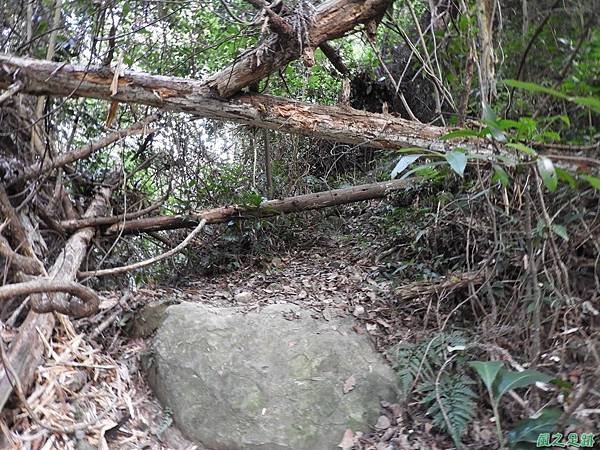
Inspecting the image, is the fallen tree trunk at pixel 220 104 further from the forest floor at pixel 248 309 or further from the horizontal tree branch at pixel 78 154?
the forest floor at pixel 248 309

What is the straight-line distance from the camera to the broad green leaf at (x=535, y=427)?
7.34 feet

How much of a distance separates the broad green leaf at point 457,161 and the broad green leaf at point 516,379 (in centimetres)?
109

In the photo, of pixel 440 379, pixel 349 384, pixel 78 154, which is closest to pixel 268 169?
pixel 78 154

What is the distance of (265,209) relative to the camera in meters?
5.13

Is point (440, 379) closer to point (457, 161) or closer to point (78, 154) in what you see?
point (457, 161)

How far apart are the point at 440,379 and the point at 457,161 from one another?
1573 mm

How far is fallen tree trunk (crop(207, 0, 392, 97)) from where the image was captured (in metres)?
3.34

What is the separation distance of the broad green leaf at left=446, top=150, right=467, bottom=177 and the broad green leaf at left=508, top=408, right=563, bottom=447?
1214mm

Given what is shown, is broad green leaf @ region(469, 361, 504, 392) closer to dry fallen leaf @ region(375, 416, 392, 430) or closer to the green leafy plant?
the green leafy plant

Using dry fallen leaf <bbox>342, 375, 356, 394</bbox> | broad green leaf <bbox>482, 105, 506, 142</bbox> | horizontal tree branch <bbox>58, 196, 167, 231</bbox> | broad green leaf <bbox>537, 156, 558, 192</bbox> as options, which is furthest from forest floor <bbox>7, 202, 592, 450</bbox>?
broad green leaf <bbox>482, 105, 506, 142</bbox>

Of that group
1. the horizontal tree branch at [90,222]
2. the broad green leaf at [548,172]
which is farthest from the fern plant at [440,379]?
the horizontal tree branch at [90,222]

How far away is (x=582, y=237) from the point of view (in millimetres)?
2842

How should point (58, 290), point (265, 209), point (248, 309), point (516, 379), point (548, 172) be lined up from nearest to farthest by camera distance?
point (548, 172) < point (58, 290) < point (516, 379) < point (248, 309) < point (265, 209)

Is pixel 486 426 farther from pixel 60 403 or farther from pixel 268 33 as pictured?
pixel 268 33
